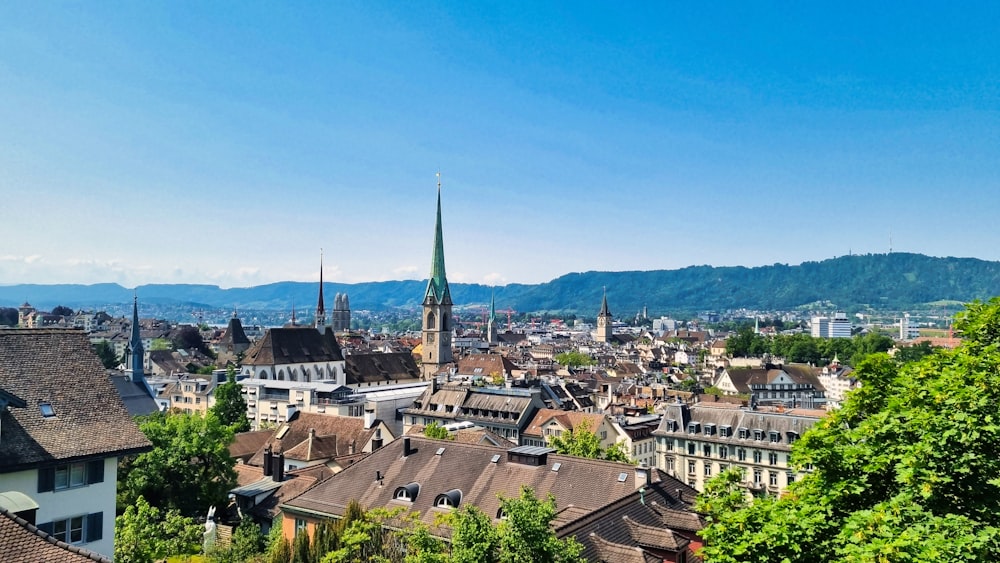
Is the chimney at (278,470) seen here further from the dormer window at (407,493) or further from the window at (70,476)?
the window at (70,476)

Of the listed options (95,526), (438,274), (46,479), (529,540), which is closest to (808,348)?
(438,274)

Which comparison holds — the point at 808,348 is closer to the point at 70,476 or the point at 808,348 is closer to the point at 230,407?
the point at 230,407

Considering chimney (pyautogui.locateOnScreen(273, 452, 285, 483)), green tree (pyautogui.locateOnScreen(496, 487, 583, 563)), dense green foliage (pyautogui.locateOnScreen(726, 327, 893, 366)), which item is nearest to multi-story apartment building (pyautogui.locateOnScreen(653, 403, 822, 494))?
chimney (pyautogui.locateOnScreen(273, 452, 285, 483))

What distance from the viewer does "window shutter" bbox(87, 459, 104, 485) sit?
2045 centimetres

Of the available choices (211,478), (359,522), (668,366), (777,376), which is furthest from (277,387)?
(668,366)

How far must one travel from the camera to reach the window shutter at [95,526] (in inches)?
811

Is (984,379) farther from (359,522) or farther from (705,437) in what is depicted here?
(705,437)

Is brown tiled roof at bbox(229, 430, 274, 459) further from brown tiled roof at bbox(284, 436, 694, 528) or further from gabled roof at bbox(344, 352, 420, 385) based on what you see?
gabled roof at bbox(344, 352, 420, 385)

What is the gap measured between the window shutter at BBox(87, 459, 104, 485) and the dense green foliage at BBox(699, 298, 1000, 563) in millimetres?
16601

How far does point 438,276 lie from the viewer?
125750 mm

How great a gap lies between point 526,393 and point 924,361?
171ft

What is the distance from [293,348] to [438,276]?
30.7 metres

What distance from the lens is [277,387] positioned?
3403 inches

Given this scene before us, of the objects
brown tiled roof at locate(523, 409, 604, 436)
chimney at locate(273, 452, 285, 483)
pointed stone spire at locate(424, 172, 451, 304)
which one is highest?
pointed stone spire at locate(424, 172, 451, 304)
